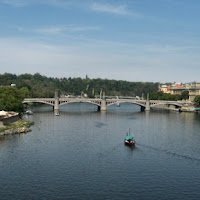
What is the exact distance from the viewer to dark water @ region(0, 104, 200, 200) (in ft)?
142

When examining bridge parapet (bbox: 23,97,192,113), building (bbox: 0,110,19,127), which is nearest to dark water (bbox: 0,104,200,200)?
building (bbox: 0,110,19,127)

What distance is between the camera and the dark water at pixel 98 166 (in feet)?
142

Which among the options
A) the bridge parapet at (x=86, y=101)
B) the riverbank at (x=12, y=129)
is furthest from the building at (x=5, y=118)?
the bridge parapet at (x=86, y=101)

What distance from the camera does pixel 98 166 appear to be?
54.0 metres

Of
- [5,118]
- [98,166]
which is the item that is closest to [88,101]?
[5,118]

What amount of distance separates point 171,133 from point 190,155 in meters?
26.4

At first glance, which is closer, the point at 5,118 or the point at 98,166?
the point at 98,166

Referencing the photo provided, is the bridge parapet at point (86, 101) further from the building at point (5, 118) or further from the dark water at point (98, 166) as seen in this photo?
the dark water at point (98, 166)

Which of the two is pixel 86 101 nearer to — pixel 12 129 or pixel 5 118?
pixel 5 118

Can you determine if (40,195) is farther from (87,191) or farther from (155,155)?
(155,155)

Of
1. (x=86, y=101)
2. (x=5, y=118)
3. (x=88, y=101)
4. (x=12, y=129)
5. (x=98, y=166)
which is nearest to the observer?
(x=98, y=166)

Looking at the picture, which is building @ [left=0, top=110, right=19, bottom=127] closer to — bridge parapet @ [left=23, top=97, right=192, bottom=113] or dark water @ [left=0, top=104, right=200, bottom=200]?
dark water @ [left=0, top=104, right=200, bottom=200]

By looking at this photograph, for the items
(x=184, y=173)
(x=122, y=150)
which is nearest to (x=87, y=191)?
(x=184, y=173)

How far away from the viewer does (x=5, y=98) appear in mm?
107250
